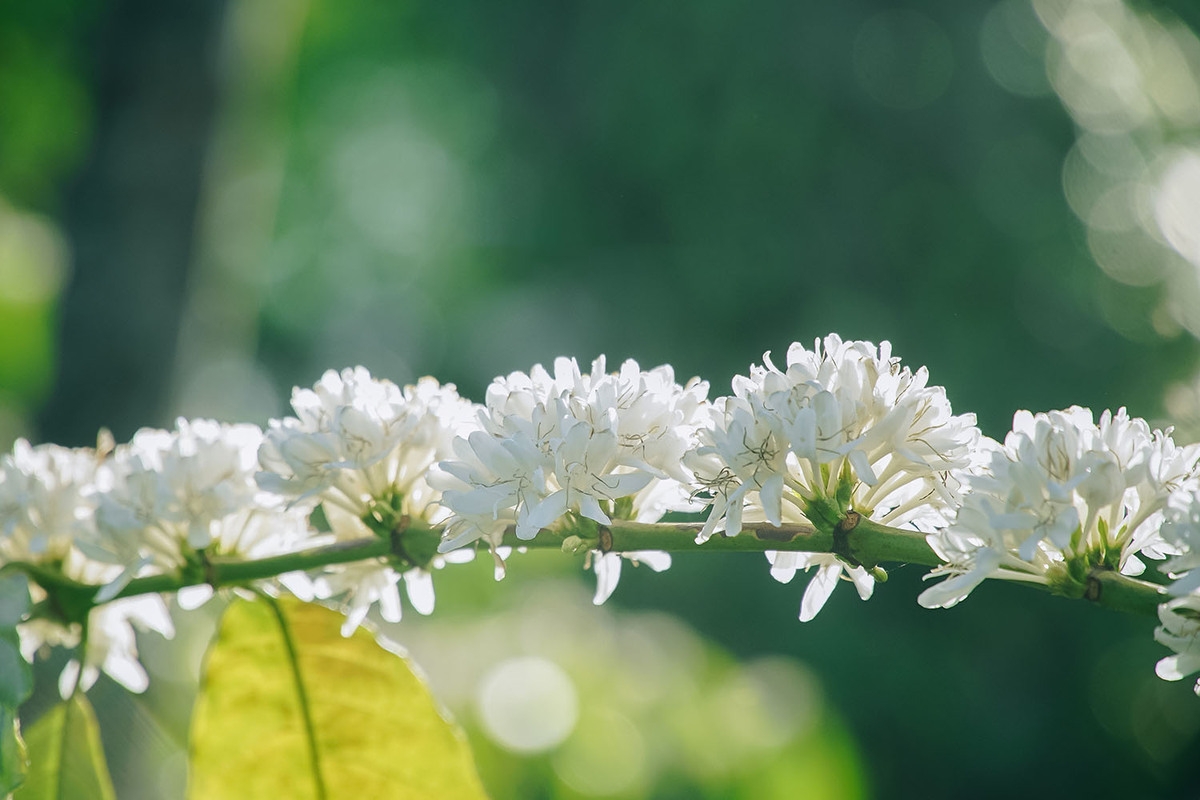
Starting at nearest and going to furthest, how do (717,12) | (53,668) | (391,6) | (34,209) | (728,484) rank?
(728,484) < (53,668) < (34,209) < (717,12) < (391,6)

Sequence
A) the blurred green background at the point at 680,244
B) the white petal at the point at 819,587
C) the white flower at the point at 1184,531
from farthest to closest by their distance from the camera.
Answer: the blurred green background at the point at 680,244
the white petal at the point at 819,587
the white flower at the point at 1184,531

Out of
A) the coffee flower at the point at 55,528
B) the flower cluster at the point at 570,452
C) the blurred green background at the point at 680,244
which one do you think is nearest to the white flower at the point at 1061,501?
the flower cluster at the point at 570,452

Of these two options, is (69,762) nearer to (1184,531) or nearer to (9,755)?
(9,755)

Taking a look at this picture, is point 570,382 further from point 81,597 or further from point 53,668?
point 53,668

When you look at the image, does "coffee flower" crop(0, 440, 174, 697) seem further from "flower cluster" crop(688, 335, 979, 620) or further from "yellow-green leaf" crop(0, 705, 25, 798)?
"flower cluster" crop(688, 335, 979, 620)

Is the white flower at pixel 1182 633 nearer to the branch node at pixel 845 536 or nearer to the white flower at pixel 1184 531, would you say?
the white flower at pixel 1184 531

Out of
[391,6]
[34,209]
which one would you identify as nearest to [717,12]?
[391,6]
